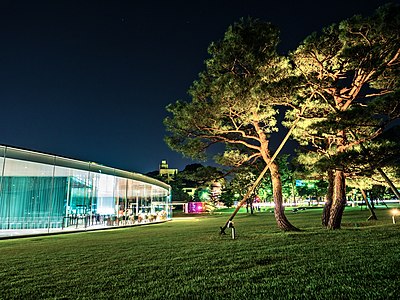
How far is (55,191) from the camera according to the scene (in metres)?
17.9

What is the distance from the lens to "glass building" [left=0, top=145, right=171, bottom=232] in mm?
14734

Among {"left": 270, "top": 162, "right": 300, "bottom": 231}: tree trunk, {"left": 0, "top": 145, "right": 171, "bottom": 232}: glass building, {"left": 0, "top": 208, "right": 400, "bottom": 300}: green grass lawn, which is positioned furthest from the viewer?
{"left": 0, "top": 145, "right": 171, "bottom": 232}: glass building

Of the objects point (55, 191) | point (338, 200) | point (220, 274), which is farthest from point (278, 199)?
point (55, 191)

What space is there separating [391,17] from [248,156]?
621cm

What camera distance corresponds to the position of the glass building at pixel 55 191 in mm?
14734

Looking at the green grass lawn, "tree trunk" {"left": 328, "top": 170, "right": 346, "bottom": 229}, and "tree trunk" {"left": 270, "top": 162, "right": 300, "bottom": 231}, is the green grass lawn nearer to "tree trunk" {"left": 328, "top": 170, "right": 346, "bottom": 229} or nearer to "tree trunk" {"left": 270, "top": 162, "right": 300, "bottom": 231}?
"tree trunk" {"left": 328, "top": 170, "right": 346, "bottom": 229}

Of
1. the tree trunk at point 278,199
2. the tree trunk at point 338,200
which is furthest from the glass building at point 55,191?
the tree trunk at point 338,200

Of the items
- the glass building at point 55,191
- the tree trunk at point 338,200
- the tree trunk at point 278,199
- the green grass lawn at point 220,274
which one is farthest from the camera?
the glass building at point 55,191

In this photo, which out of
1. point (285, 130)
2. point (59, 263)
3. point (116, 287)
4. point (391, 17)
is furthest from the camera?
point (285, 130)

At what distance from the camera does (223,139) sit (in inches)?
471

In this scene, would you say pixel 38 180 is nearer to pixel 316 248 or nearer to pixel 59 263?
pixel 59 263

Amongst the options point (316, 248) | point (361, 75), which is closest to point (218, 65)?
point (361, 75)

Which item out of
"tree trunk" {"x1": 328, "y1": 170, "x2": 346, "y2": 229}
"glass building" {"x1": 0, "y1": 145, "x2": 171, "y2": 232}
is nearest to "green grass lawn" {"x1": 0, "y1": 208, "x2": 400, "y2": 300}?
"tree trunk" {"x1": 328, "y1": 170, "x2": 346, "y2": 229}

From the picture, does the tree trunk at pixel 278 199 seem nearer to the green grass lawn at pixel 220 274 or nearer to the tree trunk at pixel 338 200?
the tree trunk at pixel 338 200
